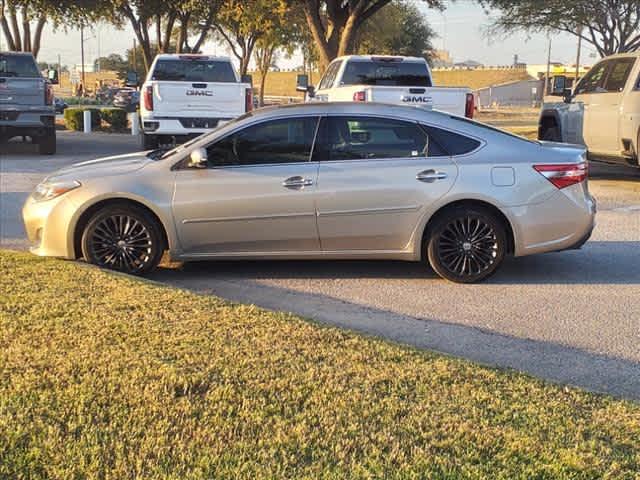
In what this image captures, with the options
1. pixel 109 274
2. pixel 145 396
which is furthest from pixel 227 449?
pixel 109 274

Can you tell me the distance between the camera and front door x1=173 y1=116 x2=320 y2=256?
6.71 m

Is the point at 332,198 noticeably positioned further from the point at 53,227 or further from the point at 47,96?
the point at 47,96

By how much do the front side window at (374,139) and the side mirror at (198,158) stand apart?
1071 millimetres

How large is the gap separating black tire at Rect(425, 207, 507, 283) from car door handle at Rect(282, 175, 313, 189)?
1156 mm

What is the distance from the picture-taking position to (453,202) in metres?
6.74

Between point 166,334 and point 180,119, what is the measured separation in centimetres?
990

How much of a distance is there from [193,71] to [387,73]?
3895 mm

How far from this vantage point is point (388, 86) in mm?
12961

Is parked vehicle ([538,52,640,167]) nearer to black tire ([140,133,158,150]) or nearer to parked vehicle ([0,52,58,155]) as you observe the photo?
black tire ([140,133,158,150])

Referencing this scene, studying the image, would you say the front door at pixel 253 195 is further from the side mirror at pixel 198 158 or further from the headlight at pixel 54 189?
the headlight at pixel 54 189

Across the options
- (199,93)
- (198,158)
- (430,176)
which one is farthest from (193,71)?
(430,176)

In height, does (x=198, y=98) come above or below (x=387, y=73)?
below

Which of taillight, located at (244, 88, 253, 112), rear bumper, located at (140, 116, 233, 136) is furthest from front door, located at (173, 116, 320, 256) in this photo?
taillight, located at (244, 88, 253, 112)

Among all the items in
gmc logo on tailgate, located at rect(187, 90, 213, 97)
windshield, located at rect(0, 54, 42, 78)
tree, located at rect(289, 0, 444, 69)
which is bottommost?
gmc logo on tailgate, located at rect(187, 90, 213, 97)
